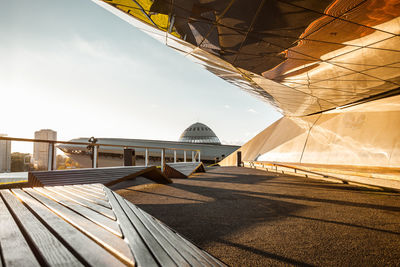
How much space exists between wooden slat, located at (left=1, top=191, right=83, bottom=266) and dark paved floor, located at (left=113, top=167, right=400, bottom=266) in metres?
1.80

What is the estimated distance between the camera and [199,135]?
6600cm

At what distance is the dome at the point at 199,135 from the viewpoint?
64.7 m

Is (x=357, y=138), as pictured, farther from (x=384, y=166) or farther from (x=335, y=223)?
(x=335, y=223)

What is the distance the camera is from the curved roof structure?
5.49 m

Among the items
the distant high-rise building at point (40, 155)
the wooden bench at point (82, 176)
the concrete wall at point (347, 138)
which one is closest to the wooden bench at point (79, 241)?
the wooden bench at point (82, 176)

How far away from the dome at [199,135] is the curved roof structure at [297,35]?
54.2 metres

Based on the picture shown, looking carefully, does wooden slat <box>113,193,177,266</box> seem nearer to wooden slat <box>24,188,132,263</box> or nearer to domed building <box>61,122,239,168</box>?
wooden slat <box>24,188,132,263</box>

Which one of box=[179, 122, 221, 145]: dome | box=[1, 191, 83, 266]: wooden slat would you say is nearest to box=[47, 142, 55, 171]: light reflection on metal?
box=[1, 191, 83, 266]: wooden slat

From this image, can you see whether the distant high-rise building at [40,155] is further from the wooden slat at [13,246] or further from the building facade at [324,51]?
the wooden slat at [13,246]

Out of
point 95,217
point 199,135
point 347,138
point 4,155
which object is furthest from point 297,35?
point 199,135

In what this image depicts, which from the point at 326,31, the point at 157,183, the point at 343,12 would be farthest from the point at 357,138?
the point at 157,183

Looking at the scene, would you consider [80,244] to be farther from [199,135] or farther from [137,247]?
[199,135]

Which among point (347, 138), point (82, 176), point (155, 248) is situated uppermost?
point (347, 138)

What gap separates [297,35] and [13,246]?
302 inches
